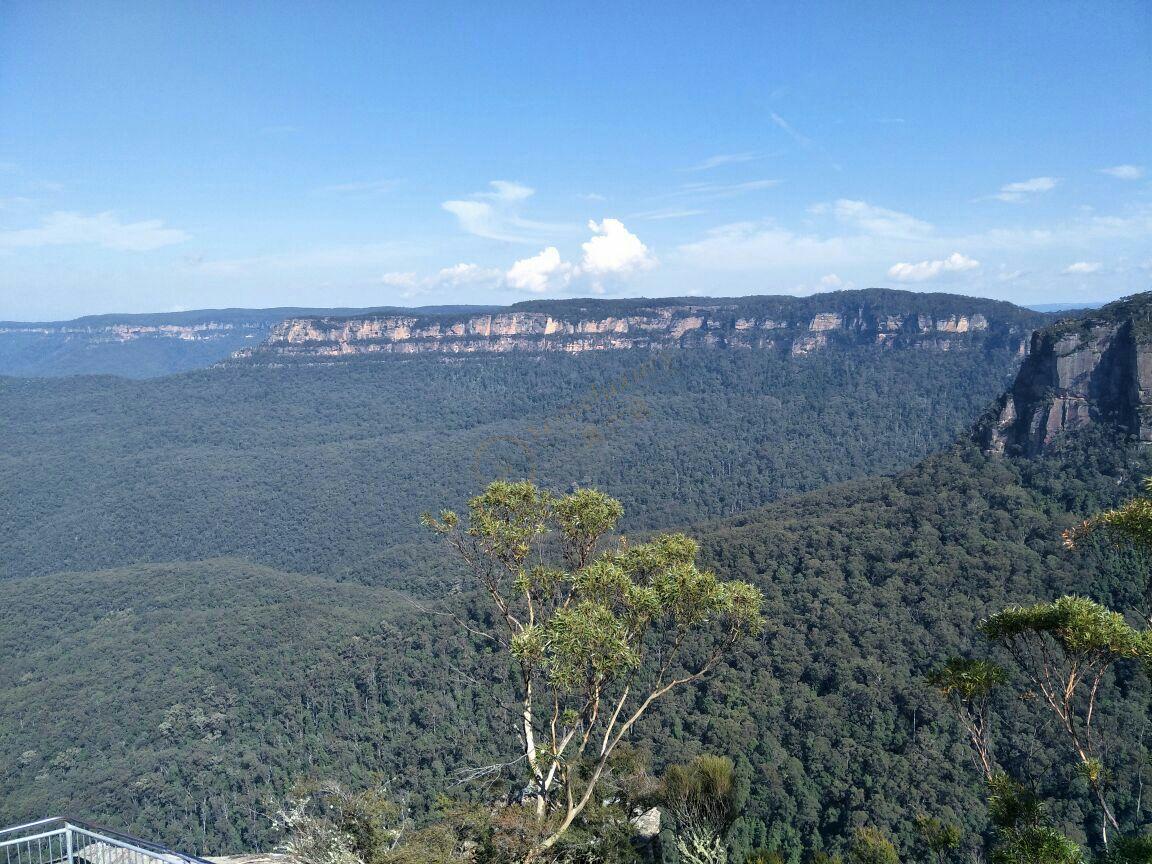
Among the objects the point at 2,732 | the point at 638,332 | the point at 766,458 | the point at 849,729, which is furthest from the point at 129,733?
the point at 638,332

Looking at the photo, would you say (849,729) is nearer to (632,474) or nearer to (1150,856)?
(1150,856)

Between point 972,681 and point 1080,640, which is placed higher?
point 1080,640

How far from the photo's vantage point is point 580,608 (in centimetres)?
1077

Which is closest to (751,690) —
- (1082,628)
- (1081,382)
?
(1082,628)

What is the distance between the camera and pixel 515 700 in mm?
43594

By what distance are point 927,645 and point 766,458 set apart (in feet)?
269

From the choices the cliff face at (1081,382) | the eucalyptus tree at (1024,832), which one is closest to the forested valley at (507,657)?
the eucalyptus tree at (1024,832)

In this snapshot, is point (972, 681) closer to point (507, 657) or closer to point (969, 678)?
point (969, 678)

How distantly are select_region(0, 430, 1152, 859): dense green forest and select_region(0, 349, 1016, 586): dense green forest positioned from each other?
3038 cm

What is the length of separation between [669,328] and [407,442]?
68.0 m

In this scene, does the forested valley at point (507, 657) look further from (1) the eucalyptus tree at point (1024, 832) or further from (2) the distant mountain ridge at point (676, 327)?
(2) the distant mountain ridge at point (676, 327)

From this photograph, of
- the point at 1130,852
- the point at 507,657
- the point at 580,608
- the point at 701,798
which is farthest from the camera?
the point at 507,657

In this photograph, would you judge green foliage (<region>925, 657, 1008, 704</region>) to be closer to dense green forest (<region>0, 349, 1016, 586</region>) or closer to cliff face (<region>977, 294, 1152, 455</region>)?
cliff face (<region>977, 294, 1152, 455</region>)

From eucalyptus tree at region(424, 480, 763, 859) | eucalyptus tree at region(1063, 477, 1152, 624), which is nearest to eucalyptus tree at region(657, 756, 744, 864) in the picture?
eucalyptus tree at region(424, 480, 763, 859)
